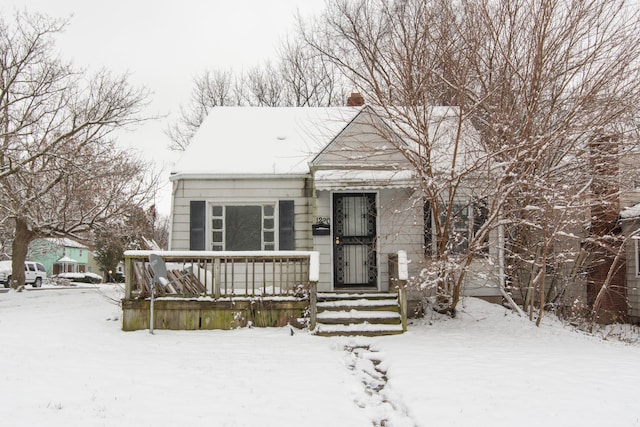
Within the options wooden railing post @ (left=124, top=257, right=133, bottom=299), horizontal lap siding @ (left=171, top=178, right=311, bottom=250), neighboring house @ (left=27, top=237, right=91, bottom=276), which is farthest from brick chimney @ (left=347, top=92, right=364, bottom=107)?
neighboring house @ (left=27, top=237, right=91, bottom=276)

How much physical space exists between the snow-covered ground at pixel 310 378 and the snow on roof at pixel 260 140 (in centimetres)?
415

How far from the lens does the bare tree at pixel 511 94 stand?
30.9ft

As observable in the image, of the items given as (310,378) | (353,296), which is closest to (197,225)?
(353,296)

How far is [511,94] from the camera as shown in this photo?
1022 cm

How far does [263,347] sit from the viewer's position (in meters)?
8.08

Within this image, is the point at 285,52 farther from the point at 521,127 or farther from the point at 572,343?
the point at 572,343

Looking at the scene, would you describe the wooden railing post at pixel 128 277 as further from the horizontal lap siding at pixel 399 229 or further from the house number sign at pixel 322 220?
the horizontal lap siding at pixel 399 229

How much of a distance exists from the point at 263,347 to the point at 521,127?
623cm

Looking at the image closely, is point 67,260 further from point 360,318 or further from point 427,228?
point 360,318

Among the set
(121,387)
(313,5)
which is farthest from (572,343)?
(313,5)

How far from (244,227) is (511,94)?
6409 millimetres

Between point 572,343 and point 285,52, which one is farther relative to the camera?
point 285,52

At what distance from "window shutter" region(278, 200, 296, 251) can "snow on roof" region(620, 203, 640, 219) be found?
9.23 m

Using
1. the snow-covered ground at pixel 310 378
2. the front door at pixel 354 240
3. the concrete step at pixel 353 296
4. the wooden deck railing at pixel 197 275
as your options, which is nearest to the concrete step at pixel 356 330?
the snow-covered ground at pixel 310 378
